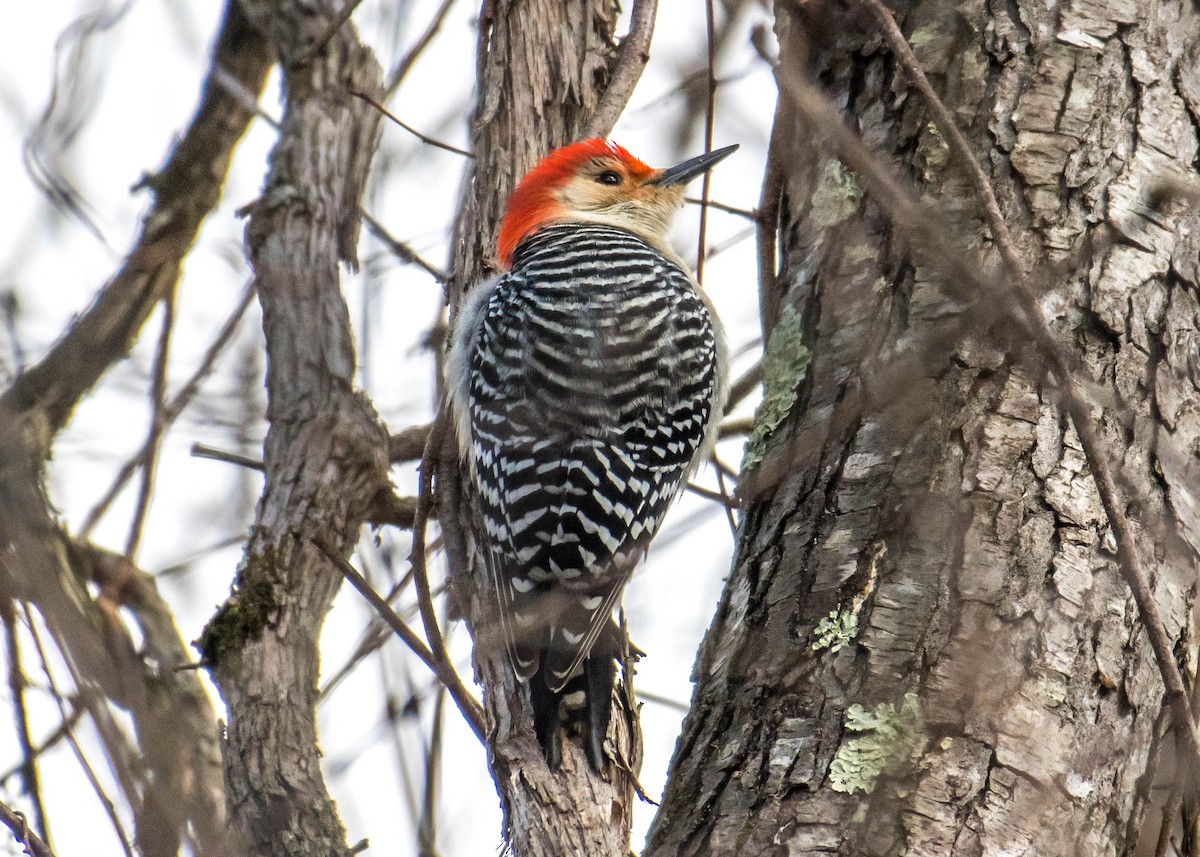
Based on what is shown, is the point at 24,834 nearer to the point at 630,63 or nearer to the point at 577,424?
the point at 577,424

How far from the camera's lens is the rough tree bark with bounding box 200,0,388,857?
3.78m

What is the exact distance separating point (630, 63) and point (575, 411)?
1261 millimetres

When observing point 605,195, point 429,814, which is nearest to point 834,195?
point 429,814

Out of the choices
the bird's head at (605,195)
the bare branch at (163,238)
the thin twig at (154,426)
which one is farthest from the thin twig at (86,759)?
the bird's head at (605,195)

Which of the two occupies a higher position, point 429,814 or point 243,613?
point 243,613

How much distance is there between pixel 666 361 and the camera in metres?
4.96

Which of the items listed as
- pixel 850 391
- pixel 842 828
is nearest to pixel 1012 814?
pixel 842 828

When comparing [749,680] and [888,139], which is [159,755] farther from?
[888,139]

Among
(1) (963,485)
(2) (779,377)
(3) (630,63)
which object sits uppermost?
(3) (630,63)

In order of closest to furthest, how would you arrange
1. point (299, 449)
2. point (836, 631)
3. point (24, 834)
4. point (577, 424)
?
point (24, 834) → point (836, 631) → point (299, 449) → point (577, 424)

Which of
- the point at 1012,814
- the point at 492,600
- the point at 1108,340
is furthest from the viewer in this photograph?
the point at 492,600

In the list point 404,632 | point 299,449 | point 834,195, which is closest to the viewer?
point 404,632

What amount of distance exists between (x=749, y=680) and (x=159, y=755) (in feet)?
4.10

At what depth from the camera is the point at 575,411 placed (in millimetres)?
4645
